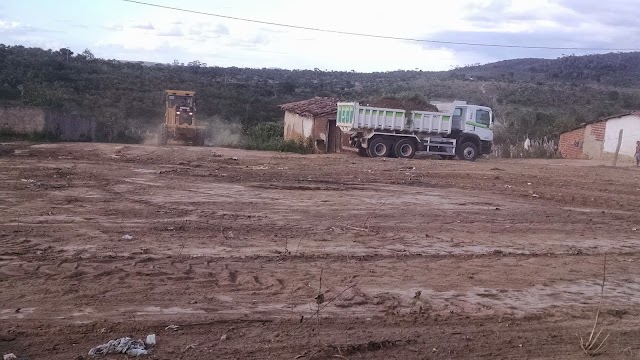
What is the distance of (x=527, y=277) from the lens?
1045 cm

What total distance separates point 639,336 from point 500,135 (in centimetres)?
3821

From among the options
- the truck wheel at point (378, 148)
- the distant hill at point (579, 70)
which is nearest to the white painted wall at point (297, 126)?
the truck wheel at point (378, 148)

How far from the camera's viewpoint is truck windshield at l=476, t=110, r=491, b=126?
33.2m

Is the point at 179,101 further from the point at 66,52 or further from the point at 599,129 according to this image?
the point at 66,52

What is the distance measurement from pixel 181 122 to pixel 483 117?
14690 mm

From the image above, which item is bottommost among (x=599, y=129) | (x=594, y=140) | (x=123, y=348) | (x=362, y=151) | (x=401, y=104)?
(x=362, y=151)

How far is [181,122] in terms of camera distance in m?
36.0

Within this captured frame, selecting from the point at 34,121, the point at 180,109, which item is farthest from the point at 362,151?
the point at 34,121

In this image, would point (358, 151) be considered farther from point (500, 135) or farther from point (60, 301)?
point (60, 301)

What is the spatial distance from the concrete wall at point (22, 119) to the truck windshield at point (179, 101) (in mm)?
6297

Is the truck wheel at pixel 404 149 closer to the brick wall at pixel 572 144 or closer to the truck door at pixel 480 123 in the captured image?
the truck door at pixel 480 123

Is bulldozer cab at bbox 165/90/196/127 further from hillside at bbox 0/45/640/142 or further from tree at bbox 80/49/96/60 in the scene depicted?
tree at bbox 80/49/96/60

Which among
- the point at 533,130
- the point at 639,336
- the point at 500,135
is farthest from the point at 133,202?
the point at 533,130

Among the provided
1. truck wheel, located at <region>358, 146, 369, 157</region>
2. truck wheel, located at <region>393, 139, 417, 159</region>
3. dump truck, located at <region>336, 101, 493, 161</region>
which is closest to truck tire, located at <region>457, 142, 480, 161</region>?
dump truck, located at <region>336, 101, 493, 161</region>
